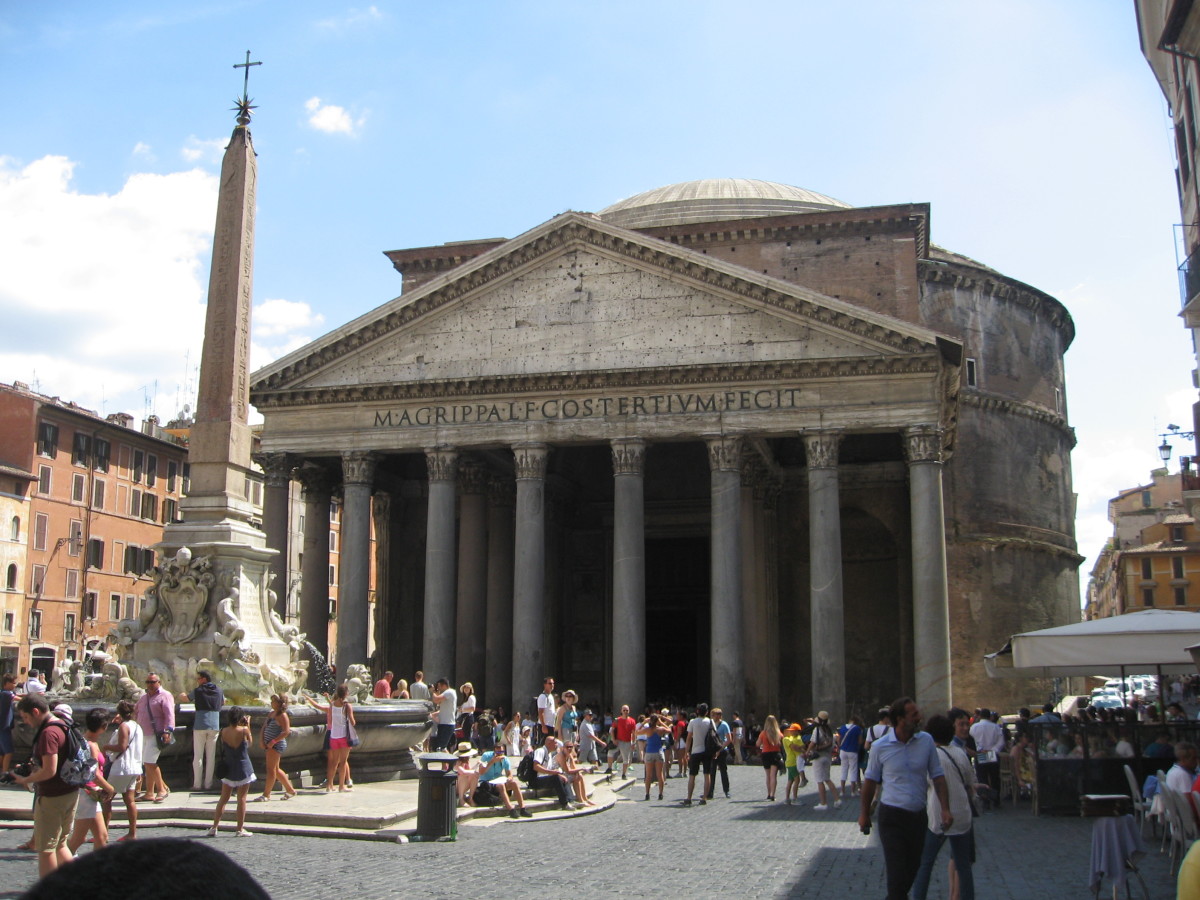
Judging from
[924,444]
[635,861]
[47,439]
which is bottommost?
[635,861]

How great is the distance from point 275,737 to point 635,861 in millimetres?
3239

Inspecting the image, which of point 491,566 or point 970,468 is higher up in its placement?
point 970,468

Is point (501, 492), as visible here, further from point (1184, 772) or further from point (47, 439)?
point (1184, 772)

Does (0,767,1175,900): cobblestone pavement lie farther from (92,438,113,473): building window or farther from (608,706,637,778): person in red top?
(92,438,113,473): building window

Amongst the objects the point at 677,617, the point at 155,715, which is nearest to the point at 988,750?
the point at 155,715

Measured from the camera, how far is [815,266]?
32688mm

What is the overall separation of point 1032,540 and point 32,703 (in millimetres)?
33282

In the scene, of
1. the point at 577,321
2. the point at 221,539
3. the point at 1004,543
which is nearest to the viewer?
the point at 221,539

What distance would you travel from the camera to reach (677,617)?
3325cm

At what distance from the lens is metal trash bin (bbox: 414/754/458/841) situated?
10.0 m

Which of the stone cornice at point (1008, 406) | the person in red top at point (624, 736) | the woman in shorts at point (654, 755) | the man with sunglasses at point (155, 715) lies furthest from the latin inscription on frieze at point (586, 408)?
the man with sunglasses at point (155, 715)

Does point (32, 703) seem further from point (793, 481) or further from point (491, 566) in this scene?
point (793, 481)

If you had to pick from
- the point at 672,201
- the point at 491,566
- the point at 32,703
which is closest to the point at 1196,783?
the point at 32,703

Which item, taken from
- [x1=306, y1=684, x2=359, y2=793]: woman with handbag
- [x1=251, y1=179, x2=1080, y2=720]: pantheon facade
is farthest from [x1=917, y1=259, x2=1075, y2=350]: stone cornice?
[x1=306, y1=684, x2=359, y2=793]: woman with handbag
